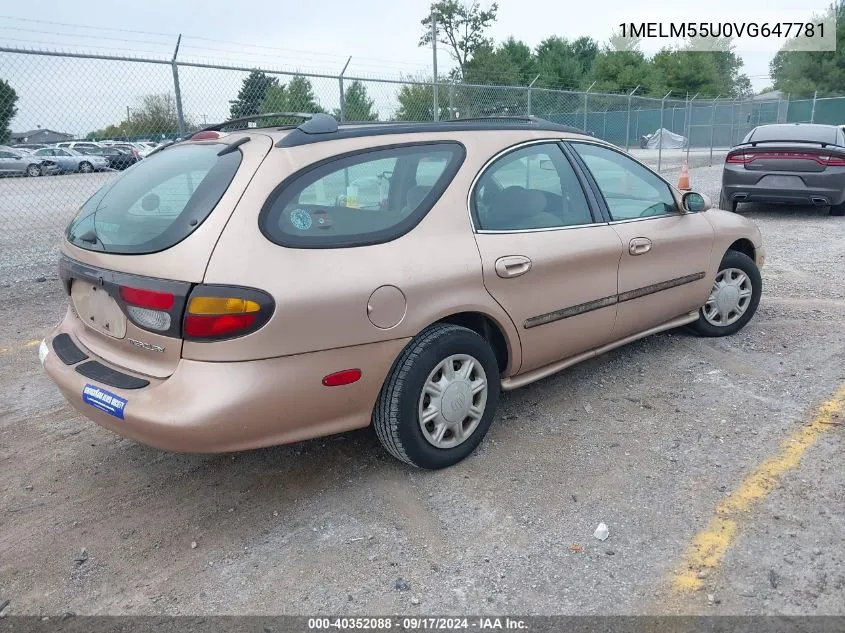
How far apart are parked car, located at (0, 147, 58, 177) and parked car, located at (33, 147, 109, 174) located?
11 cm

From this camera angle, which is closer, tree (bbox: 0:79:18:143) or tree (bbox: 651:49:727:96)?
tree (bbox: 0:79:18:143)

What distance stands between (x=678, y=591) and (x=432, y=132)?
2.25 m

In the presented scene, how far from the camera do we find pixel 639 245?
3.97 meters

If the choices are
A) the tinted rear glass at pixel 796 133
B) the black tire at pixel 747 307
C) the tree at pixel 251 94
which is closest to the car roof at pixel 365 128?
the black tire at pixel 747 307

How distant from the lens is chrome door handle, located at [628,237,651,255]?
3.92 metres

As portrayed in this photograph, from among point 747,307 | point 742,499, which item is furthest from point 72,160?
point 742,499

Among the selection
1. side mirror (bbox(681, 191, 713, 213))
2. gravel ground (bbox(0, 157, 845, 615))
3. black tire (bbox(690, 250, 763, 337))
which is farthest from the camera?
black tire (bbox(690, 250, 763, 337))

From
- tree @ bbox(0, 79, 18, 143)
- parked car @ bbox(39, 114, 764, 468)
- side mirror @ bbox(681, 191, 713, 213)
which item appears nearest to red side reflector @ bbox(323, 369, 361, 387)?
parked car @ bbox(39, 114, 764, 468)

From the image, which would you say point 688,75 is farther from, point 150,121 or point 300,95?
point 150,121

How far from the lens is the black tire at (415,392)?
9.62ft

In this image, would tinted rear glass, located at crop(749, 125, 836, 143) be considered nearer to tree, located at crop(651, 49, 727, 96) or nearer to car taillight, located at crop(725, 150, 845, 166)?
car taillight, located at crop(725, 150, 845, 166)

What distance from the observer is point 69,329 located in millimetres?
3248

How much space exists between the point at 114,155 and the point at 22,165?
115 centimetres

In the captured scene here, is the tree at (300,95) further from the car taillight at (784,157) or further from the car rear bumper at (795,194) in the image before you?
the car rear bumper at (795,194)
